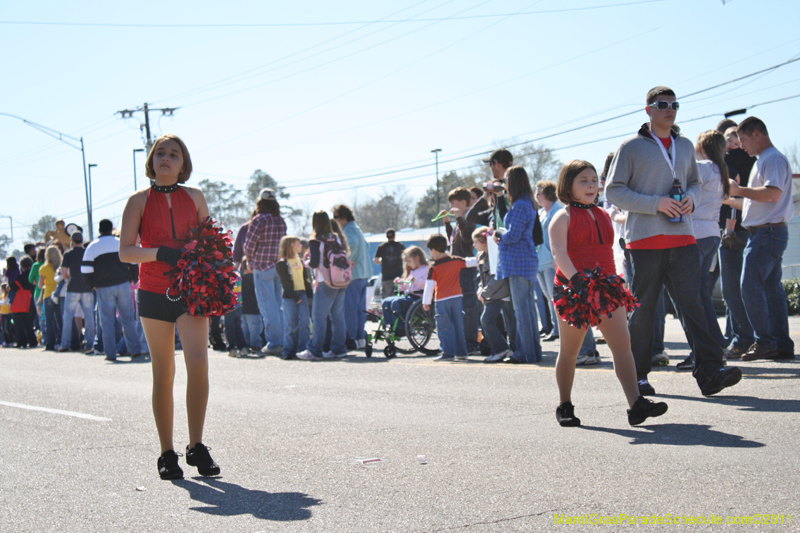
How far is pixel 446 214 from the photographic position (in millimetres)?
12875

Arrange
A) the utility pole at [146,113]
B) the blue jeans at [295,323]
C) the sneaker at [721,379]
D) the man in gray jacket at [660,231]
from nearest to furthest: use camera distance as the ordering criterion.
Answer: the sneaker at [721,379]
the man in gray jacket at [660,231]
the blue jeans at [295,323]
the utility pole at [146,113]

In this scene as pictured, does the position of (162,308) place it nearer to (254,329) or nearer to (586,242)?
(586,242)

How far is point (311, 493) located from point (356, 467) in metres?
0.55

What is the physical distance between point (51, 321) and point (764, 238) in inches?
558

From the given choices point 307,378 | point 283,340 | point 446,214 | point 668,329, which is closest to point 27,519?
point 307,378

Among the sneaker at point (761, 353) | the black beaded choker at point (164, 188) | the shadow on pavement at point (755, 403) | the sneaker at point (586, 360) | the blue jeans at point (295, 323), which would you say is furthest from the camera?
the blue jeans at point (295, 323)

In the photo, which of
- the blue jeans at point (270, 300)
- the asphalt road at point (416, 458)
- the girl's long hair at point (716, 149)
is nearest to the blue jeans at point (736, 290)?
the asphalt road at point (416, 458)

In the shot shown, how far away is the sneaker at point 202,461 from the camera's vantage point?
16.0 feet

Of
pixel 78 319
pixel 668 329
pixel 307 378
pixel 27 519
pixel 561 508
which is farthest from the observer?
pixel 78 319

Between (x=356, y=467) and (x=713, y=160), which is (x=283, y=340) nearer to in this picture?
(x=713, y=160)

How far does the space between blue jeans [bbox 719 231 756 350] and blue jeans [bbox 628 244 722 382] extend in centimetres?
244

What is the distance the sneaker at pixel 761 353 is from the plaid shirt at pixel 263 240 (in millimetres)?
6837

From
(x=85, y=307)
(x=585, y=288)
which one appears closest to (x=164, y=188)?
(x=585, y=288)

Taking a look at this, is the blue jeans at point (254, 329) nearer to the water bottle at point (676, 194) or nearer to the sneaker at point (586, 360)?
the sneaker at point (586, 360)
